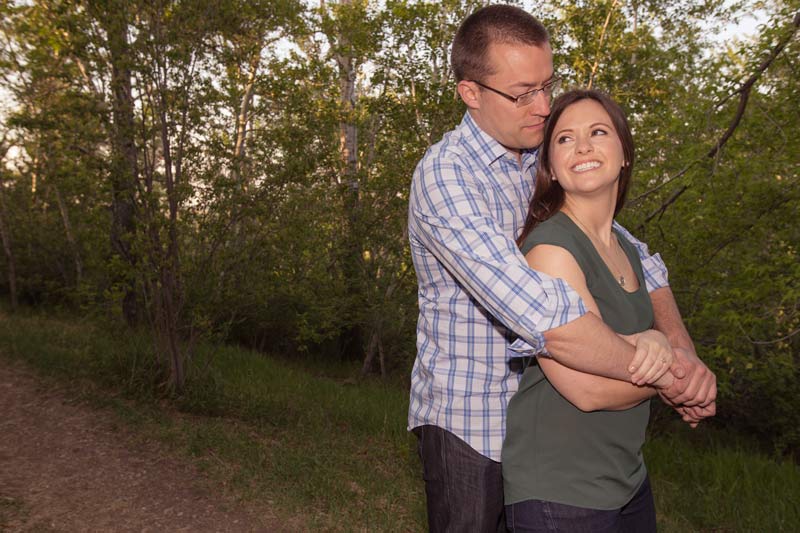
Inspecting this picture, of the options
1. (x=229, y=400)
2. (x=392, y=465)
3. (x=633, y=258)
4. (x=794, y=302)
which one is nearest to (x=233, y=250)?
(x=229, y=400)

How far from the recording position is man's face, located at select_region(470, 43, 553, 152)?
2.09 m

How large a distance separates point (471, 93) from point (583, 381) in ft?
3.51

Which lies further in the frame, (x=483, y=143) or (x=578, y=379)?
(x=483, y=143)

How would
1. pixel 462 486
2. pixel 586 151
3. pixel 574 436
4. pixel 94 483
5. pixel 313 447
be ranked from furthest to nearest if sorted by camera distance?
pixel 313 447
pixel 94 483
pixel 462 486
pixel 586 151
pixel 574 436

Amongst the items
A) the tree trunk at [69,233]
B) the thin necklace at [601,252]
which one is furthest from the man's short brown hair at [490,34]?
the tree trunk at [69,233]

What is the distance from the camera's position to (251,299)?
8023 mm

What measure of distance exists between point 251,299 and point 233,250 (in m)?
0.65

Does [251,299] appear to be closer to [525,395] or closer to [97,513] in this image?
[97,513]

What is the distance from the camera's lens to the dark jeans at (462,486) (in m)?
1.92

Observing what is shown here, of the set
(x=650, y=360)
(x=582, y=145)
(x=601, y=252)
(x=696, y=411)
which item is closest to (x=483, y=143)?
(x=582, y=145)

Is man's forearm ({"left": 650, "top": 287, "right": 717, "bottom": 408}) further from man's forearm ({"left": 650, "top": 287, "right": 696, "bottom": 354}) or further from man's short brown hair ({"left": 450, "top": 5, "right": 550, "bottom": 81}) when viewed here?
man's short brown hair ({"left": 450, "top": 5, "right": 550, "bottom": 81})

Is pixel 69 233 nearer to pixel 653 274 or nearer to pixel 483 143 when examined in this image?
pixel 483 143

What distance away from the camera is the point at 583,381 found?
1.58 meters

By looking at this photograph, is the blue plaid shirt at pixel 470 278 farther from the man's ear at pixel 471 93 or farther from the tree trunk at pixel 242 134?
the tree trunk at pixel 242 134
